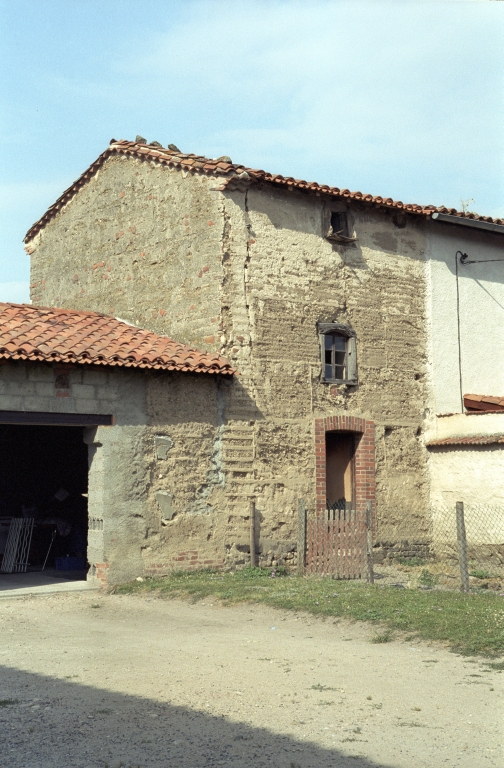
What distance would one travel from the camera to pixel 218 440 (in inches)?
545

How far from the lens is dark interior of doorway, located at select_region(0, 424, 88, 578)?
57.0 ft

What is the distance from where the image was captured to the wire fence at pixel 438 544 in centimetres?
1486

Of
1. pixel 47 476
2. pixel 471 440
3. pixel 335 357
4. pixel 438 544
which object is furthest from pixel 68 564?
pixel 471 440

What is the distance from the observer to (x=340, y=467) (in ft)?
Result: 51.9

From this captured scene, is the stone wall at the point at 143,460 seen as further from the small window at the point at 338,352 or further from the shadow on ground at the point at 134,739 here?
the shadow on ground at the point at 134,739

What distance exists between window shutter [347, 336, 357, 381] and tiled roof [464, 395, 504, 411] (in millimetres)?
2777

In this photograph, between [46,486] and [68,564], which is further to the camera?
[46,486]

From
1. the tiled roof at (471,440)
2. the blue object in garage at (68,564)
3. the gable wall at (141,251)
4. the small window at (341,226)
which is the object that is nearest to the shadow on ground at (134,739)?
the gable wall at (141,251)

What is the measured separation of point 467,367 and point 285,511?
205 inches

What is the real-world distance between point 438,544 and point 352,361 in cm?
389

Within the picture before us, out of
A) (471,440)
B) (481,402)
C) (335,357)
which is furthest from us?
(481,402)

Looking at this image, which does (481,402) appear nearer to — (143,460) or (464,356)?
(464,356)

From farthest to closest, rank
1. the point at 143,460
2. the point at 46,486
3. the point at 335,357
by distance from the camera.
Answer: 1. the point at 46,486
2. the point at 335,357
3. the point at 143,460

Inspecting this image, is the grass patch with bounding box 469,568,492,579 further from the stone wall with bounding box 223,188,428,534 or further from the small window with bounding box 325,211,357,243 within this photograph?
the small window with bounding box 325,211,357,243
